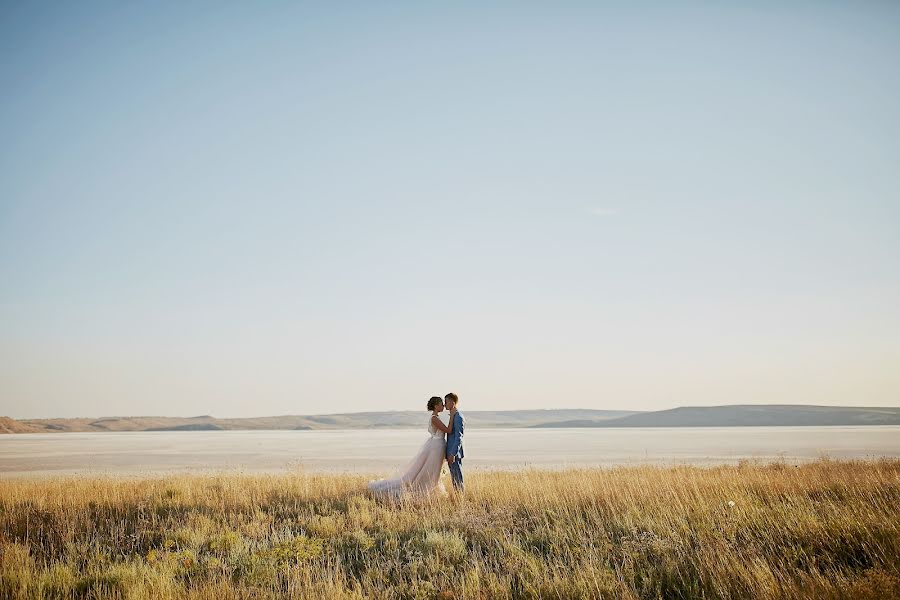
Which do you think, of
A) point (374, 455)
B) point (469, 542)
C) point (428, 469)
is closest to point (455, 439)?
point (428, 469)

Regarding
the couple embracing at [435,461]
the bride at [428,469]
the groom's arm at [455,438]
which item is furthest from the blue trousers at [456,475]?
the bride at [428,469]

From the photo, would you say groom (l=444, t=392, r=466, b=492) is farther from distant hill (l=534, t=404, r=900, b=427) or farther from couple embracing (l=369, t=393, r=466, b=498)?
distant hill (l=534, t=404, r=900, b=427)

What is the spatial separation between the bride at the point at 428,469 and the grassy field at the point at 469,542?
53 cm

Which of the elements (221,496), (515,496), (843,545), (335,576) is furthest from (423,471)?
(843,545)

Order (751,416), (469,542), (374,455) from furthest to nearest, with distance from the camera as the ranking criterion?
(751,416) < (374,455) < (469,542)

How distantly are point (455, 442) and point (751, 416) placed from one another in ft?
546

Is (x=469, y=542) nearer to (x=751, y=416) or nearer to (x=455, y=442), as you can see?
(x=455, y=442)

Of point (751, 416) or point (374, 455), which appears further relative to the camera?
point (751, 416)

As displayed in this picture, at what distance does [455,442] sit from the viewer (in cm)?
1211

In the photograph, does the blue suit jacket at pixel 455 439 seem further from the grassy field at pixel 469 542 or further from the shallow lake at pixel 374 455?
the shallow lake at pixel 374 455

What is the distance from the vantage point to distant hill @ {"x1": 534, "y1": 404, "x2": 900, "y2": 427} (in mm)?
148250

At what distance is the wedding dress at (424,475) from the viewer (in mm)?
12227

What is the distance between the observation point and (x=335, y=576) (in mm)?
6988

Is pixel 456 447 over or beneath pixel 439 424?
beneath
